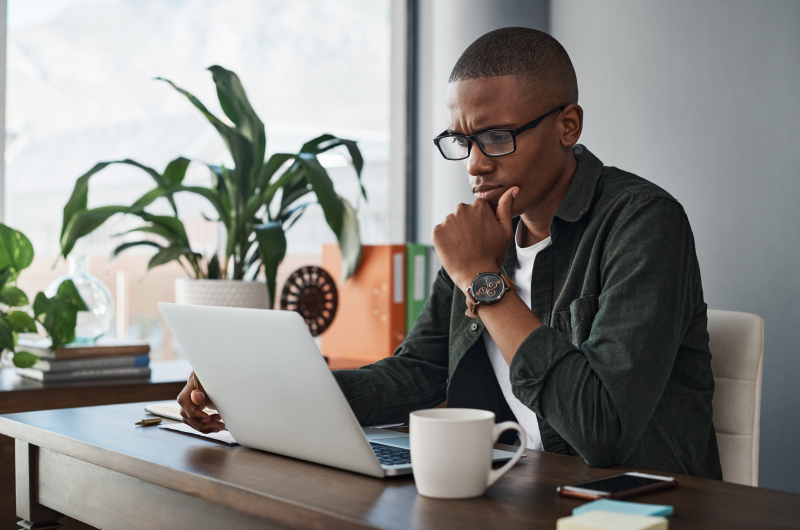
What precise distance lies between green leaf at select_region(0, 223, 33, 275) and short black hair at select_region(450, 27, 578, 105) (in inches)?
50.1

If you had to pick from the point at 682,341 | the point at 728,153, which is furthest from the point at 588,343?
the point at 728,153

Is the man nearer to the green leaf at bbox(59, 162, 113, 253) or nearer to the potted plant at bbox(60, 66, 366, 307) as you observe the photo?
the potted plant at bbox(60, 66, 366, 307)

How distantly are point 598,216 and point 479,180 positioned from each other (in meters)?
0.20

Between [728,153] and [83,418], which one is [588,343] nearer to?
[83,418]

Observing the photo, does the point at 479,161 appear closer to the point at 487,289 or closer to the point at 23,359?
the point at 487,289

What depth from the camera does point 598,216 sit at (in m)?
1.20

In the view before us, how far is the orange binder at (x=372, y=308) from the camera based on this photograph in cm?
246

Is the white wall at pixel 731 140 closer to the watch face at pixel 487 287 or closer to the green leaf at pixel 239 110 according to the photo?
the green leaf at pixel 239 110

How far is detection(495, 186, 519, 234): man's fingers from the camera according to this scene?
3.89ft

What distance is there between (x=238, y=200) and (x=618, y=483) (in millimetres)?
1640

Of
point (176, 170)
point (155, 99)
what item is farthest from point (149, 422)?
point (155, 99)

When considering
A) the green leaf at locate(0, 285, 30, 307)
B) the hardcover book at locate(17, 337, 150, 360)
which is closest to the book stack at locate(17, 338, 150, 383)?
the hardcover book at locate(17, 337, 150, 360)

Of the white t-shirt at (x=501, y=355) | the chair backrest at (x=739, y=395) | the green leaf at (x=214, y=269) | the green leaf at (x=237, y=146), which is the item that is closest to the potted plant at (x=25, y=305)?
the green leaf at (x=214, y=269)

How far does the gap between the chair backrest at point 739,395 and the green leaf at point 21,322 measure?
61.9 inches
